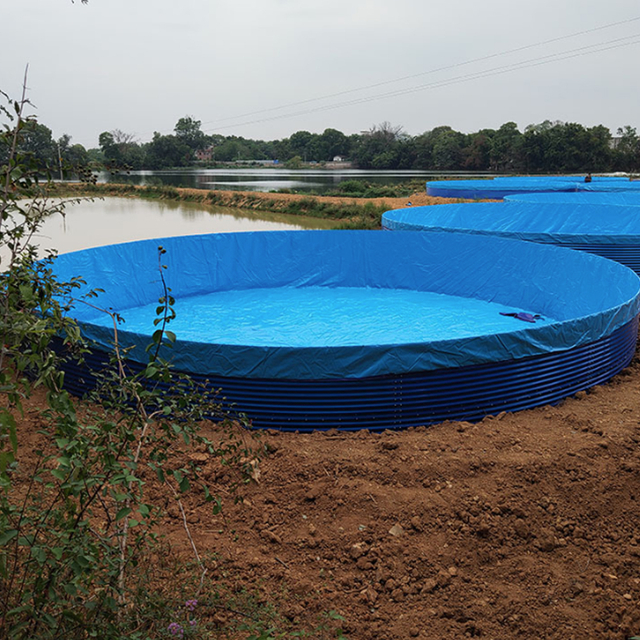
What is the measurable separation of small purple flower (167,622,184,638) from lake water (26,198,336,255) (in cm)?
1346

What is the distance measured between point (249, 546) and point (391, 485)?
41.4 inches

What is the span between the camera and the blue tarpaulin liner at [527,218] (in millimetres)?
13422

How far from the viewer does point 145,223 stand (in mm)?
21281

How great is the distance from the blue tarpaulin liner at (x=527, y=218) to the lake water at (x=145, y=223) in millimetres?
6909

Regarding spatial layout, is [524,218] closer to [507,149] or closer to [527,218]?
[527,218]

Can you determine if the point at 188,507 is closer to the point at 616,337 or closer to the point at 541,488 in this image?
the point at 541,488

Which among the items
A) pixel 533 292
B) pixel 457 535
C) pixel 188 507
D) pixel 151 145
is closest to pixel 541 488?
pixel 457 535

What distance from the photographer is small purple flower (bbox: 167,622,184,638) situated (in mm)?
2443

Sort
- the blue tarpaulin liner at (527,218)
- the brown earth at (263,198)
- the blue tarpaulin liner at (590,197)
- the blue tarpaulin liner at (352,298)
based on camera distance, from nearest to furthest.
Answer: the blue tarpaulin liner at (352,298) → the blue tarpaulin liner at (527,218) → the blue tarpaulin liner at (590,197) → the brown earth at (263,198)

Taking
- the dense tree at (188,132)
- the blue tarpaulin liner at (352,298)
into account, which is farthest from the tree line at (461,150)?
the blue tarpaulin liner at (352,298)

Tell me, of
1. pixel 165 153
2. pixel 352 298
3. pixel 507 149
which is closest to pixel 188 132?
pixel 165 153

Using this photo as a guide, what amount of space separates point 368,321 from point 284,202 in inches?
839

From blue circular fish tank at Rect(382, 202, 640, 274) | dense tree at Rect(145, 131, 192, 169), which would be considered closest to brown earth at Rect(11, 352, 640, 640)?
blue circular fish tank at Rect(382, 202, 640, 274)

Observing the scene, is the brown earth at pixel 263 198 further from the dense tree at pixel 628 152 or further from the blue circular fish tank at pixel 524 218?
the dense tree at pixel 628 152
